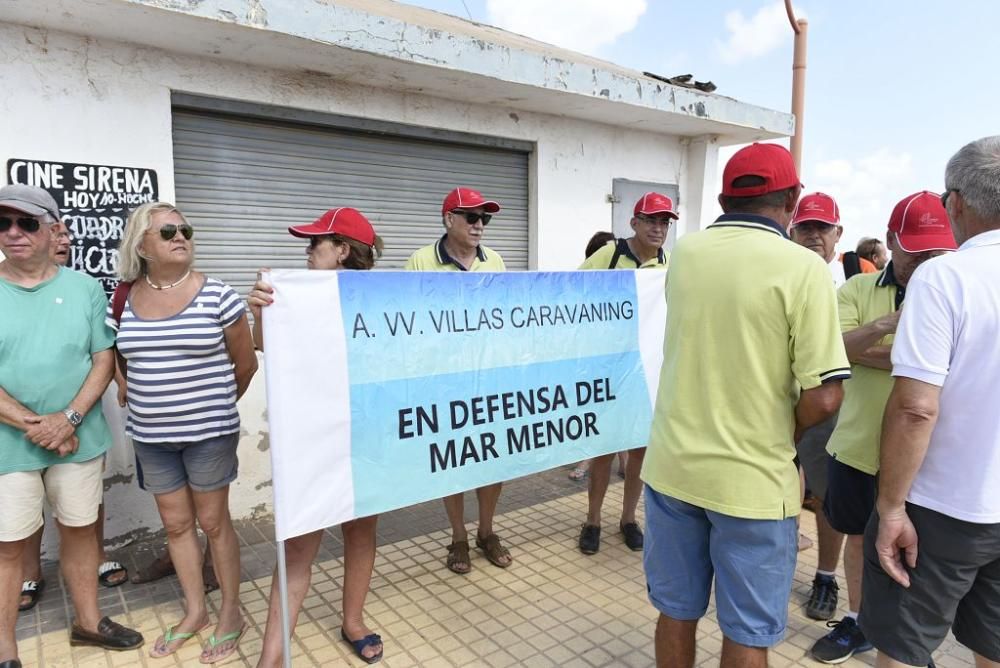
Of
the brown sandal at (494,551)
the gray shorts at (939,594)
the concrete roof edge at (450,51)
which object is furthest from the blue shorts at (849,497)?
the concrete roof edge at (450,51)

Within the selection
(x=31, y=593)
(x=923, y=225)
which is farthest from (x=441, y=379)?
(x=31, y=593)

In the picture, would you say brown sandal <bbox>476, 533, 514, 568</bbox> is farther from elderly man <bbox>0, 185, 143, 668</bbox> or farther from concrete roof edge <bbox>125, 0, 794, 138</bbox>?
concrete roof edge <bbox>125, 0, 794, 138</bbox>

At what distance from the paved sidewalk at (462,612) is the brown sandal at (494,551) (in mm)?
49

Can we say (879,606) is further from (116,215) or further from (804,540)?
(116,215)

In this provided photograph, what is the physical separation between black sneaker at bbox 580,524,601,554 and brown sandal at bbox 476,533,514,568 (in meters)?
0.47

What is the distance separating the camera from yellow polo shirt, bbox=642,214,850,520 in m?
1.87

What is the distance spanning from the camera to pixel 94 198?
3.83 metres

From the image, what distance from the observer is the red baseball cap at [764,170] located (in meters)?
1.97

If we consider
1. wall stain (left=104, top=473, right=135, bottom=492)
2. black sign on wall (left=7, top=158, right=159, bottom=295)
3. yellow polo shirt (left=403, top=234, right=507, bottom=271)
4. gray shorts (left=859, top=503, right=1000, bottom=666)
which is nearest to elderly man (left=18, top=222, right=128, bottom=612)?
black sign on wall (left=7, top=158, right=159, bottom=295)

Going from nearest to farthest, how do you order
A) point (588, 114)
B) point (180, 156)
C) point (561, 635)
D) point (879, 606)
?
point (879, 606) → point (561, 635) → point (180, 156) → point (588, 114)

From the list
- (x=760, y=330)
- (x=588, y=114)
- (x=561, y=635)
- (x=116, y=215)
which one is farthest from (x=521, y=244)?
(x=760, y=330)

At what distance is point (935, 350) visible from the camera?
1792 millimetres

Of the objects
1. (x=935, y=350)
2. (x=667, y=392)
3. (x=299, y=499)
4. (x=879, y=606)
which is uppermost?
(x=935, y=350)

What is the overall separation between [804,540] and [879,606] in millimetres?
2243
